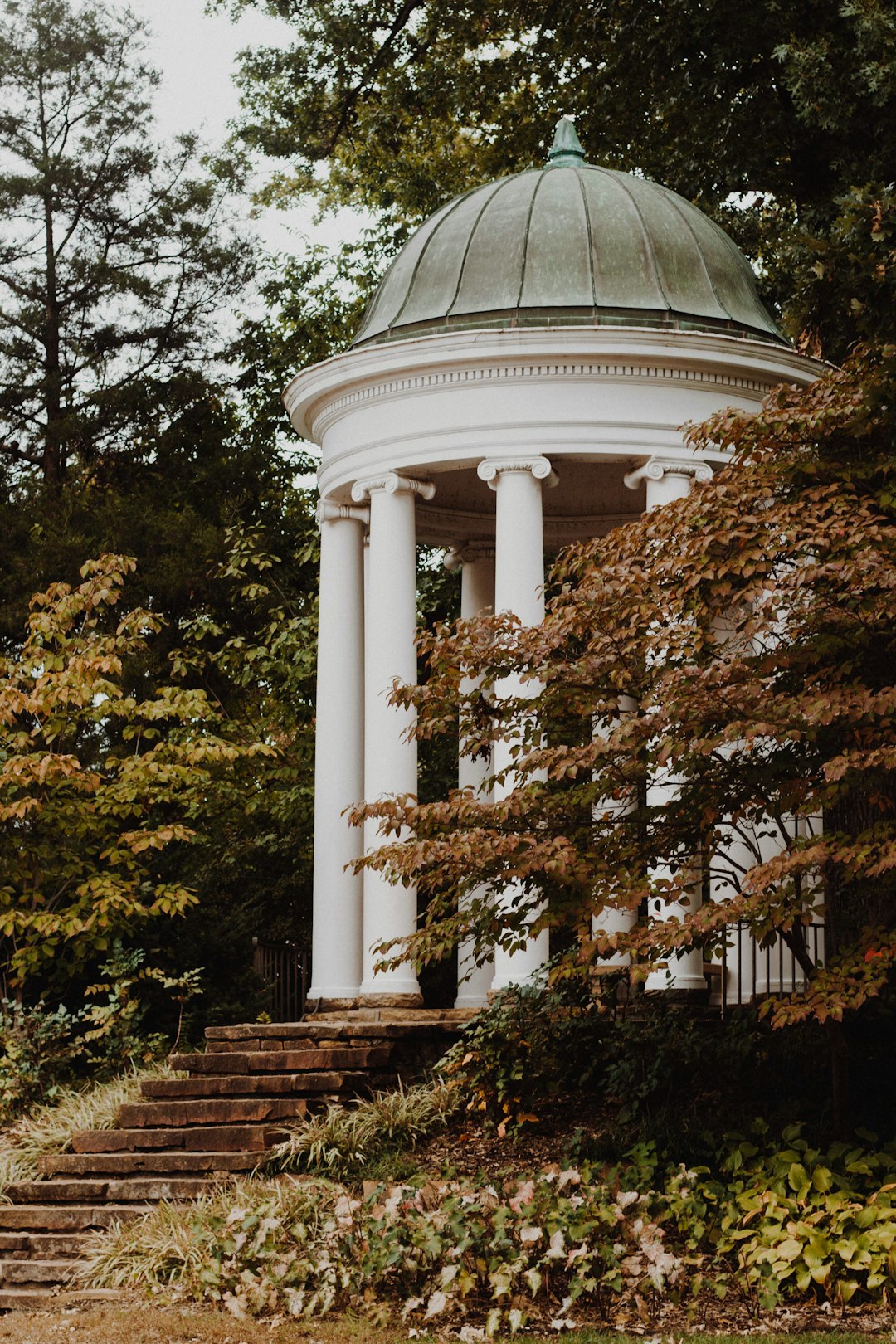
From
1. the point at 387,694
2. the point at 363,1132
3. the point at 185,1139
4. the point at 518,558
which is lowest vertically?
the point at 185,1139

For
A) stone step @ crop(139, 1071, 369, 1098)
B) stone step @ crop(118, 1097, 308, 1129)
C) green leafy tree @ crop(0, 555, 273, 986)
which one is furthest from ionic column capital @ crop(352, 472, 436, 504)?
stone step @ crop(118, 1097, 308, 1129)

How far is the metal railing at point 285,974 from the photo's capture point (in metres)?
28.2

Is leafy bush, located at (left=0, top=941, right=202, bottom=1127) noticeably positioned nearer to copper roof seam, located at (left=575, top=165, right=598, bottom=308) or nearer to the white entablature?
the white entablature

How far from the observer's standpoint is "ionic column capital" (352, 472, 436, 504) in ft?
60.0

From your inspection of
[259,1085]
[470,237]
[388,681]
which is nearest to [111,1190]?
[259,1085]

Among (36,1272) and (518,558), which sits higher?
(518,558)

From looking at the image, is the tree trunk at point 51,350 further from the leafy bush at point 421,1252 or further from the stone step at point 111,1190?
the leafy bush at point 421,1252

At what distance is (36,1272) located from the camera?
12773 millimetres

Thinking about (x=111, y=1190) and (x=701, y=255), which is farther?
(x=701, y=255)

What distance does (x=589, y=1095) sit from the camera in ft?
48.9

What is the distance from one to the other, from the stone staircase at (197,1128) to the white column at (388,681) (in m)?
0.89

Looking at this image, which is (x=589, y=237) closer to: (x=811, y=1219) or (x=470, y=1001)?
(x=470, y=1001)

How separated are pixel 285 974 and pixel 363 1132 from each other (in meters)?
15.6

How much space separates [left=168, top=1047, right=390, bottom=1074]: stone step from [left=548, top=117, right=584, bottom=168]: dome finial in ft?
37.3
